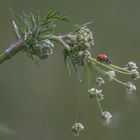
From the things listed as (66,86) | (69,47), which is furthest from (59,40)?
(66,86)

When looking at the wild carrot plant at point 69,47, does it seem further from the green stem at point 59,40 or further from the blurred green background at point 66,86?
the blurred green background at point 66,86

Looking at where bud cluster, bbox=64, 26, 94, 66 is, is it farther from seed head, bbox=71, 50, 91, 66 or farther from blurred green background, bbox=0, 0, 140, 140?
blurred green background, bbox=0, 0, 140, 140

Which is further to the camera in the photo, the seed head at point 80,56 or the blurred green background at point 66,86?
the blurred green background at point 66,86

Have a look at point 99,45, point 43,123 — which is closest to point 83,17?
point 99,45

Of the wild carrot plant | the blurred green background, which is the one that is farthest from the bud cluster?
the blurred green background

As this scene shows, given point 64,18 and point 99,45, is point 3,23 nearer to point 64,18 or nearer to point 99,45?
point 99,45

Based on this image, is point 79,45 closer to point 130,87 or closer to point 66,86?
point 130,87

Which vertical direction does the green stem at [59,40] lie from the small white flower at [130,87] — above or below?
above

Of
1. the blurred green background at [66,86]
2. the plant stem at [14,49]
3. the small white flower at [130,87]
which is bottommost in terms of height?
the small white flower at [130,87]

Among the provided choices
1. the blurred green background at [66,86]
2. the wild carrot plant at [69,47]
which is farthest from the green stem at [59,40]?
the blurred green background at [66,86]
